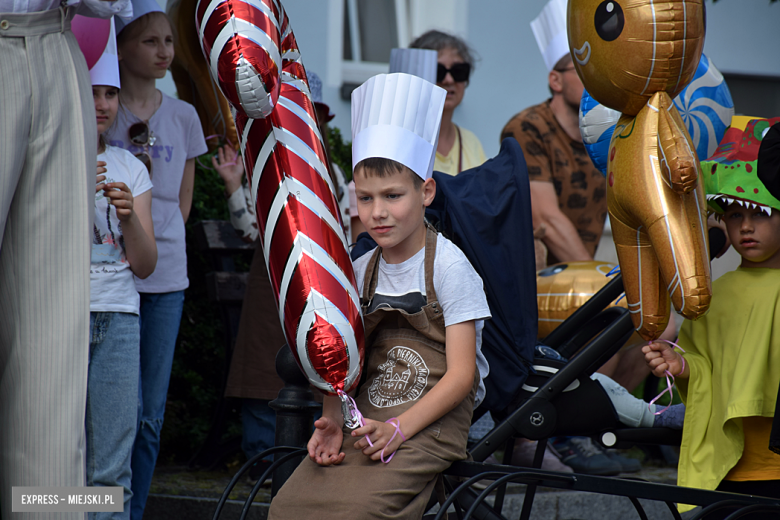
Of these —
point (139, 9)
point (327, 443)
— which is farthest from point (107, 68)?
point (327, 443)

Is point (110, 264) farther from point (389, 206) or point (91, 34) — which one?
point (389, 206)

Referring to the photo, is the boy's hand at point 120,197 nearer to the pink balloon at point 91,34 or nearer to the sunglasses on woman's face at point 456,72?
the pink balloon at point 91,34

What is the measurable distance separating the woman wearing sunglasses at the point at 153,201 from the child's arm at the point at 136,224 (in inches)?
10.5

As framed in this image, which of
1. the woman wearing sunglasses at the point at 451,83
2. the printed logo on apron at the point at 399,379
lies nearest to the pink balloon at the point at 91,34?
the printed logo on apron at the point at 399,379

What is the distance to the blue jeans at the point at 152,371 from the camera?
3.12 meters

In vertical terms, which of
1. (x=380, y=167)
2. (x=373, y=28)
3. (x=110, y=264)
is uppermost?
(x=373, y=28)

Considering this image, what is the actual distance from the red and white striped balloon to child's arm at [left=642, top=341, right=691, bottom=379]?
0.87 m

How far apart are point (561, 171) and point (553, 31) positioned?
644mm

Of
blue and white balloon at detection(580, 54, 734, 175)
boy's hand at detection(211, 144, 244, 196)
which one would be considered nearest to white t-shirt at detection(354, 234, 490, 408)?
blue and white balloon at detection(580, 54, 734, 175)

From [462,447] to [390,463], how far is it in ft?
0.74

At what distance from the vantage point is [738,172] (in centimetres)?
237

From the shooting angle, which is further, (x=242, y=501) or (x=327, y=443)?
(x=242, y=501)

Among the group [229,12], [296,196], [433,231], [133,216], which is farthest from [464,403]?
[133,216]

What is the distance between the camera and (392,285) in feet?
7.09
